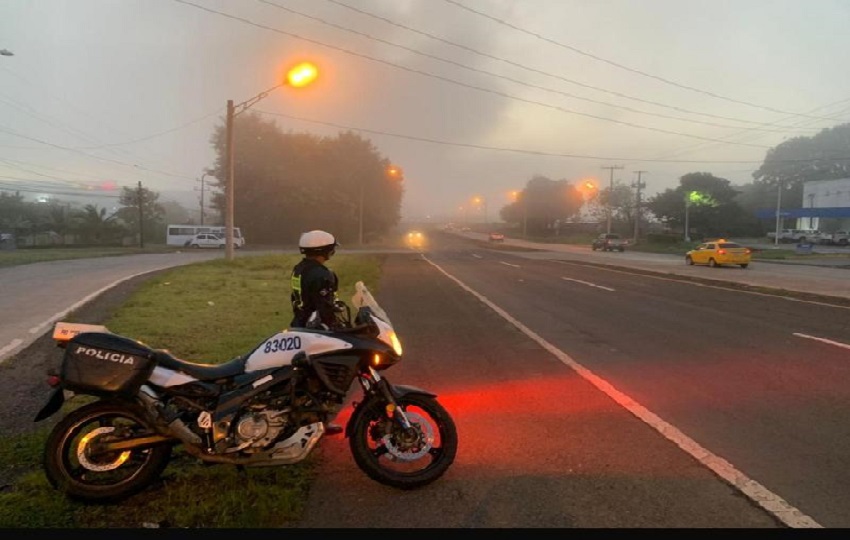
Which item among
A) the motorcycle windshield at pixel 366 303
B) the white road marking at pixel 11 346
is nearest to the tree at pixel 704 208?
the white road marking at pixel 11 346

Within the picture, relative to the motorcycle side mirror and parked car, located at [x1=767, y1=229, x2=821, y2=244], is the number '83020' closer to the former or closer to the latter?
the motorcycle side mirror

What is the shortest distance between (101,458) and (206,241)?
60.7 meters

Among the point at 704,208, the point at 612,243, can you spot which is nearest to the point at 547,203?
the point at 704,208

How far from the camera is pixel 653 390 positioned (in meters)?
6.46

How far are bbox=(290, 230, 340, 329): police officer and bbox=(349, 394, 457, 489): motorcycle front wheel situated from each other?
89cm

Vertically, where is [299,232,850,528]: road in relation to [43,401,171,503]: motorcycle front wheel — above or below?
below

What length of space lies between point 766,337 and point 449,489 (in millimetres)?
7965

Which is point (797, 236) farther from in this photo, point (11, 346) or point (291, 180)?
point (11, 346)

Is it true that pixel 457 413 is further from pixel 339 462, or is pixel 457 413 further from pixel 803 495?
pixel 803 495

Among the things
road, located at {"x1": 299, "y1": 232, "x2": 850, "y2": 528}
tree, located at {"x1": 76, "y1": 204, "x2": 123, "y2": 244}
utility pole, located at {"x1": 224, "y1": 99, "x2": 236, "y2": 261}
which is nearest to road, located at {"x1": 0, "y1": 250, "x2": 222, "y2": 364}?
utility pole, located at {"x1": 224, "y1": 99, "x2": 236, "y2": 261}

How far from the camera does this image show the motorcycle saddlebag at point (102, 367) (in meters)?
3.60

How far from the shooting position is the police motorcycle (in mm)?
3643

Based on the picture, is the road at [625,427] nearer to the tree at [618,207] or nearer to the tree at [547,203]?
the tree at [618,207]

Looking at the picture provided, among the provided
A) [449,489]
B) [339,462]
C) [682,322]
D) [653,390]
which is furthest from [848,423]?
[682,322]
